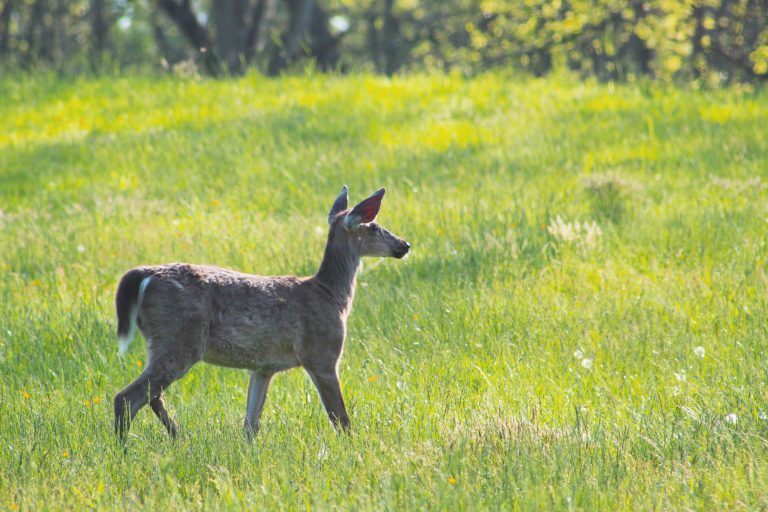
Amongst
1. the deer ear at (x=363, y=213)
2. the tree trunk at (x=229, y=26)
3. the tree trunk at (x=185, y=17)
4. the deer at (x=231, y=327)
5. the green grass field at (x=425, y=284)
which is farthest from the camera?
the tree trunk at (x=185, y=17)

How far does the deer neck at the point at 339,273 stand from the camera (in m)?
6.03

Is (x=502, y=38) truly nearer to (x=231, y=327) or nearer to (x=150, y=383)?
(x=231, y=327)

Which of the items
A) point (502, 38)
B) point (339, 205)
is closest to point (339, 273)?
point (339, 205)

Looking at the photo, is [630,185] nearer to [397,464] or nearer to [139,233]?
[139,233]

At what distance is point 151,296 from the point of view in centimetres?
531

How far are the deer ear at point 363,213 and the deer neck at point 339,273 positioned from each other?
24 cm

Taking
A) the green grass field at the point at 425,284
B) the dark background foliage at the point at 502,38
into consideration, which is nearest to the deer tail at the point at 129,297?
the green grass field at the point at 425,284

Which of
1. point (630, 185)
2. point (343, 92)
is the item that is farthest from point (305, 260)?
point (343, 92)

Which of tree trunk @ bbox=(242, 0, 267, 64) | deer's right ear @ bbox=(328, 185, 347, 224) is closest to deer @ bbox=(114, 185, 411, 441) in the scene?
deer's right ear @ bbox=(328, 185, 347, 224)

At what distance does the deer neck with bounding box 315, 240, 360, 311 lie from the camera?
603cm

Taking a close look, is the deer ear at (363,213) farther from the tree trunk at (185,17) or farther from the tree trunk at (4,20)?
the tree trunk at (4,20)

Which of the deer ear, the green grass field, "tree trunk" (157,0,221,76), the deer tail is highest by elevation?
"tree trunk" (157,0,221,76)

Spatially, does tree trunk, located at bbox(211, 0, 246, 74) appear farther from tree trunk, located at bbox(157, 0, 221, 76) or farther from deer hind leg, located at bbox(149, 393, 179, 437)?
deer hind leg, located at bbox(149, 393, 179, 437)

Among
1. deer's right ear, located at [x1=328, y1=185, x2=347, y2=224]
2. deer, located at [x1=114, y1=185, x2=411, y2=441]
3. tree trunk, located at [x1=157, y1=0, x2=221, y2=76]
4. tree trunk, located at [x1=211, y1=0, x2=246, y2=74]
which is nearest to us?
deer, located at [x1=114, y1=185, x2=411, y2=441]
